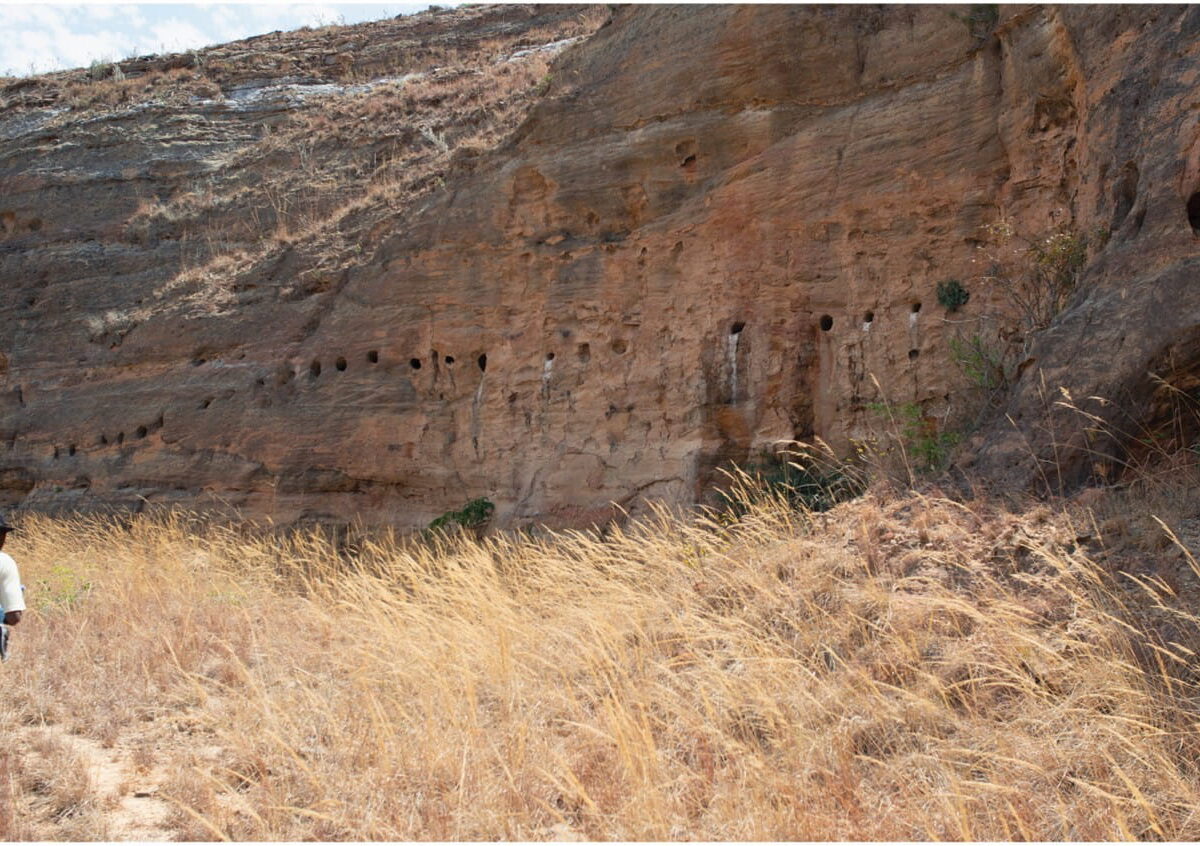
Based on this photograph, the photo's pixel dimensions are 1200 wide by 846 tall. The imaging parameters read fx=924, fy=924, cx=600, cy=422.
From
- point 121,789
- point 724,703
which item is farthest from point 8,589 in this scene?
point 724,703

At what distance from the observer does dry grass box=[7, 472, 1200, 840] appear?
131 inches

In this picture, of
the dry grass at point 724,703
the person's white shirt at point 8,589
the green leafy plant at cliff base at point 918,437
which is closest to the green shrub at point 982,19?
the green leafy plant at cliff base at point 918,437

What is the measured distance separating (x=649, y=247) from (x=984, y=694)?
8246 mm

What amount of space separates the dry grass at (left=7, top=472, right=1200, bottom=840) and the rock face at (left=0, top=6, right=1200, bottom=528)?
1584 mm

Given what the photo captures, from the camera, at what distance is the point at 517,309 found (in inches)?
485

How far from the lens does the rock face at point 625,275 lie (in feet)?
25.6

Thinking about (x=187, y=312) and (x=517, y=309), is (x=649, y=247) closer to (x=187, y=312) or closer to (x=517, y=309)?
(x=517, y=309)

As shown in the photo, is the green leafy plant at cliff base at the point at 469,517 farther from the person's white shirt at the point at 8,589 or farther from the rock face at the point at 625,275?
the person's white shirt at the point at 8,589

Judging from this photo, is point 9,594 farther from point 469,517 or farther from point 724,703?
point 469,517

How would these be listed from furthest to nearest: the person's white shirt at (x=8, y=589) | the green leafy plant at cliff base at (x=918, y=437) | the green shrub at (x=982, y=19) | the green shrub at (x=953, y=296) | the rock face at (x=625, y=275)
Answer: the green shrub at (x=982, y=19)
the green shrub at (x=953, y=296)
the rock face at (x=625, y=275)
the green leafy plant at cliff base at (x=918, y=437)
the person's white shirt at (x=8, y=589)

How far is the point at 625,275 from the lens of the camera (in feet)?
37.8

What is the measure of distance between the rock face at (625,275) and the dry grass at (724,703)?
1.58 m

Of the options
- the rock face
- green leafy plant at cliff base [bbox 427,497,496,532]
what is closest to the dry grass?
the rock face

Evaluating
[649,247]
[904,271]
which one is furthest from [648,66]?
[904,271]
